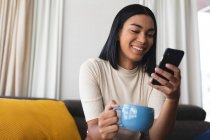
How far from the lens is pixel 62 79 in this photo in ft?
6.54

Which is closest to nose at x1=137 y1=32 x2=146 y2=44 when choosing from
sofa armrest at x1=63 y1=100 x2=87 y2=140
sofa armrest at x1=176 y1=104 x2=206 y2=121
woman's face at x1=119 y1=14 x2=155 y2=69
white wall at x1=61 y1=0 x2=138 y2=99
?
woman's face at x1=119 y1=14 x2=155 y2=69

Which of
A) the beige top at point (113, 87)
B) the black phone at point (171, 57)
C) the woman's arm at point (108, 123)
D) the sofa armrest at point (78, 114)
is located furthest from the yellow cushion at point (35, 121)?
the black phone at point (171, 57)

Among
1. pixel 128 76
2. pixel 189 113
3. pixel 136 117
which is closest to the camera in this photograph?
pixel 136 117

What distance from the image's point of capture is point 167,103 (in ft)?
2.78

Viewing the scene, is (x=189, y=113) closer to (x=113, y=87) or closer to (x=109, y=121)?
(x=113, y=87)

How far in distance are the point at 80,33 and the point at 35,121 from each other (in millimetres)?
1008

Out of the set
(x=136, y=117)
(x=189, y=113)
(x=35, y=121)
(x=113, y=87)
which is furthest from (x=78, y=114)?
(x=136, y=117)

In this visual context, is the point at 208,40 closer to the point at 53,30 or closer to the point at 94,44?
the point at 94,44

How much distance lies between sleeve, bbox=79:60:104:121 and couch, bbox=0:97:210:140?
656 millimetres

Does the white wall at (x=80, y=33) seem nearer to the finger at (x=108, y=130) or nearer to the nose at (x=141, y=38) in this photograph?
the nose at (x=141, y=38)

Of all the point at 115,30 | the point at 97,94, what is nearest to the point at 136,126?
the point at 97,94

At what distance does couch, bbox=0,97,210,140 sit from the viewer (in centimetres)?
159

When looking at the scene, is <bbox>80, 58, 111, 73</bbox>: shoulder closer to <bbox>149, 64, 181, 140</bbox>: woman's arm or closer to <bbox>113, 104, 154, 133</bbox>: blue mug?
<bbox>149, 64, 181, 140</bbox>: woman's arm

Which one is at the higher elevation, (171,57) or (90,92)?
(171,57)
